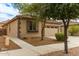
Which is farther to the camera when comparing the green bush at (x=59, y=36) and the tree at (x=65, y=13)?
the green bush at (x=59, y=36)

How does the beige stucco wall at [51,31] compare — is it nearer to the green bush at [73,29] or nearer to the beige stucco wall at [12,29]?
the green bush at [73,29]

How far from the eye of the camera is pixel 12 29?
579 cm

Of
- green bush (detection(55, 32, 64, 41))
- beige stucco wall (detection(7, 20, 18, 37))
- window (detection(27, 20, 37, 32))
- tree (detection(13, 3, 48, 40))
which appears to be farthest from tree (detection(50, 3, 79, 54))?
beige stucco wall (detection(7, 20, 18, 37))

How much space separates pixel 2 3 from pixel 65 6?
3.89ft

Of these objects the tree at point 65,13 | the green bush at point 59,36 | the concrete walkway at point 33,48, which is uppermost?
the tree at point 65,13

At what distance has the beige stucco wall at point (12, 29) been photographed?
5.74 metres

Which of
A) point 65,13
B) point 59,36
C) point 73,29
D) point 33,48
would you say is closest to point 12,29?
point 33,48

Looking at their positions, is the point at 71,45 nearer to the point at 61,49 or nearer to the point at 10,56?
the point at 61,49

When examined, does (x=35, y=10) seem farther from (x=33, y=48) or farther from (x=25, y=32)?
(x=33, y=48)

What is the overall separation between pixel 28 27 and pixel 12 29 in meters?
0.31

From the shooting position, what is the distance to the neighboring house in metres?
5.78

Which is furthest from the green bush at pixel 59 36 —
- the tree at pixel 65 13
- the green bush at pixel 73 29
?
the green bush at pixel 73 29

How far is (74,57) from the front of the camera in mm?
5703

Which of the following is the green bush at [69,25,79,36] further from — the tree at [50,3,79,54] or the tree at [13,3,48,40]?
the tree at [13,3,48,40]
